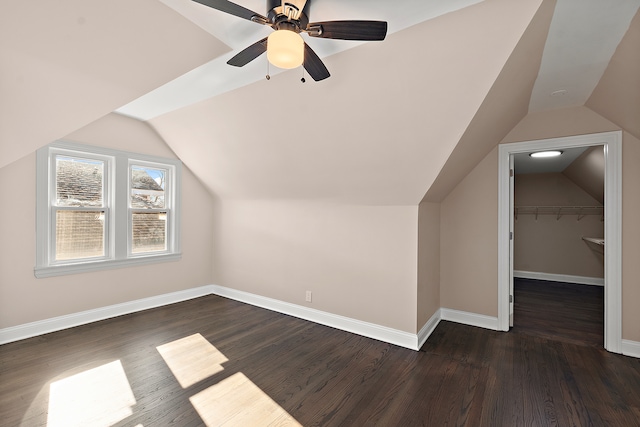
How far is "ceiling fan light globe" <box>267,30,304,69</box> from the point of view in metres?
1.46

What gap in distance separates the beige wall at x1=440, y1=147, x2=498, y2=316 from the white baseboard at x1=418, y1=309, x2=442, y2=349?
0.66 feet

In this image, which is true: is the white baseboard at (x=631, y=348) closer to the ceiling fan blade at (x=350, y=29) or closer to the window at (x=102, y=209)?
the ceiling fan blade at (x=350, y=29)

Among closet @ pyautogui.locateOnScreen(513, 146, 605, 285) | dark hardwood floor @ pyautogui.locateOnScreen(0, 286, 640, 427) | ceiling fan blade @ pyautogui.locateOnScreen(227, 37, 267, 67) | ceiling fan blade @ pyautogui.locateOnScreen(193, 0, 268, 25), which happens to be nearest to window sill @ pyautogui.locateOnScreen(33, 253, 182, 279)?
dark hardwood floor @ pyautogui.locateOnScreen(0, 286, 640, 427)

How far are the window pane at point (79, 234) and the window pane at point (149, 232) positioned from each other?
39 centimetres

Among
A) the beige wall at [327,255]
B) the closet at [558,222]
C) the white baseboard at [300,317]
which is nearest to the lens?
the white baseboard at [300,317]

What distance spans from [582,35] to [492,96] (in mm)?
593

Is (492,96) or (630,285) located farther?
(630,285)

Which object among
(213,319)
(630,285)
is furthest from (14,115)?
(630,285)

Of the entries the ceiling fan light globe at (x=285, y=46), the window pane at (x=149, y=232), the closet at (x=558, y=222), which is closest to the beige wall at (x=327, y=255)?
the window pane at (x=149, y=232)

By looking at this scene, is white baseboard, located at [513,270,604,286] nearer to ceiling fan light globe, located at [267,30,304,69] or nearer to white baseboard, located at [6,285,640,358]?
white baseboard, located at [6,285,640,358]

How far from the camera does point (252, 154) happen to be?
11.4 ft

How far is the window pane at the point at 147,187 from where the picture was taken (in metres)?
4.05

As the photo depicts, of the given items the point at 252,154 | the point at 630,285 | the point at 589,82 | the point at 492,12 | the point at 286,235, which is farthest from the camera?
the point at 286,235

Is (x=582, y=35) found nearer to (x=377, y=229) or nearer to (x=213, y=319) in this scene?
(x=377, y=229)
